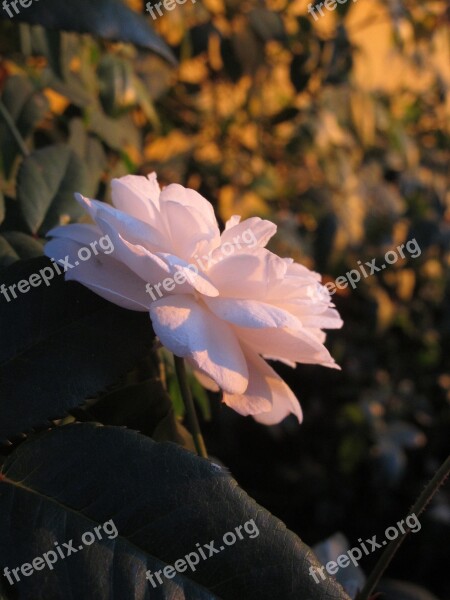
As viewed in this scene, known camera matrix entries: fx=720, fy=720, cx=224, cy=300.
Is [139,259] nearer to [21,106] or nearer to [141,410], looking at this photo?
[141,410]

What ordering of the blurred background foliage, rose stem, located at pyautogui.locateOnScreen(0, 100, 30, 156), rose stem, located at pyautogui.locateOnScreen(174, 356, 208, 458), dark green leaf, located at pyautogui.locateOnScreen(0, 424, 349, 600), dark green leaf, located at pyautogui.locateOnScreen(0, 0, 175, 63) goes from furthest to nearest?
the blurred background foliage, rose stem, located at pyautogui.locateOnScreen(0, 100, 30, 156), dark green leaf, located at pyautogui.locateOnScreen(0, 0, 175, 63), rose stem, located at pyautogui.locateOnScreen(174, 356, 208, 458), dark green leaf, located at pyautogui.locateOnScreen(0, 424, 349, 600)

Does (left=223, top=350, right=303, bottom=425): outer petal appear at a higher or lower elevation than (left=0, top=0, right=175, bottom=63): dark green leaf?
lower

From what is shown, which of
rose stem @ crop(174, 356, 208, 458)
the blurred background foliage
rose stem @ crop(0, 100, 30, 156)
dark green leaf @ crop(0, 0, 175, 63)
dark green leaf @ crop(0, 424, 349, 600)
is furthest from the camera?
the blurred background foliage

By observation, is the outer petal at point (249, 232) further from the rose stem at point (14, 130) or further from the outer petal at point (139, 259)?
the rose stem at point (14, 130)

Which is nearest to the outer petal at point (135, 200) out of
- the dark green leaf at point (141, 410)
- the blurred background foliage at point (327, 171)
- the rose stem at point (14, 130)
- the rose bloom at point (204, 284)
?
the rose bloom at point (204, 284)

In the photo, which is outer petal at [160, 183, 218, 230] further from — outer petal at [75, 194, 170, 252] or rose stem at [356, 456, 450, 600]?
rose stem at [356, 456, 450, 600]

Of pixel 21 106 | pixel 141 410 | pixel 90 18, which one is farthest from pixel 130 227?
pixel 21 106

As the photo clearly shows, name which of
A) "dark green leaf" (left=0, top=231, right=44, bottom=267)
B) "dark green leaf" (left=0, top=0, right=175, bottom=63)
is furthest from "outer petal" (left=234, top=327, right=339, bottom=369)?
"dark green leaf" (left=0, top=0, right=175, bottom=63)
